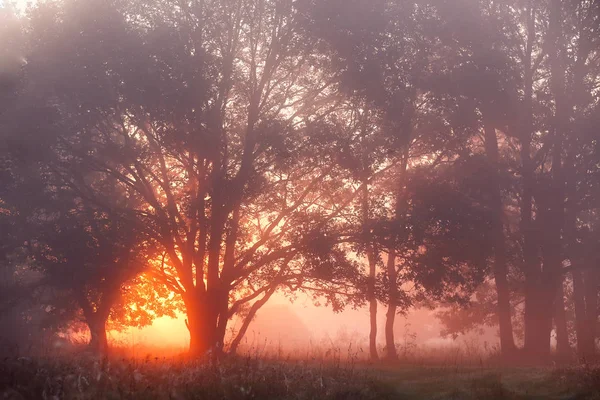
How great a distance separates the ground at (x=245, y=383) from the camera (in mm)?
9867

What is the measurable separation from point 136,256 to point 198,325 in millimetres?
2921

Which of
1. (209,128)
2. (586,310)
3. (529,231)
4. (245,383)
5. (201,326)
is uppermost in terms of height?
(209,128)

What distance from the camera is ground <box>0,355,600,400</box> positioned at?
388 inches

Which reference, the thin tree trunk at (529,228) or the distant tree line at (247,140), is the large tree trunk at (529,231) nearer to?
the thin tree trunk at (529,228)

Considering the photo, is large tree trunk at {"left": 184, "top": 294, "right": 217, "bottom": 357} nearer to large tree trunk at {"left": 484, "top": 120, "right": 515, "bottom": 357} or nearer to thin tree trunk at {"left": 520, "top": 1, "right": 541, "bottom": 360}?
large tree trunk at {"left": 484, "top": 120, "right": 515, "bottom": 357}

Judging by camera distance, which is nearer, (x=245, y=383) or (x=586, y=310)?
(x=245, y=383)

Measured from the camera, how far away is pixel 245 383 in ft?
38.6

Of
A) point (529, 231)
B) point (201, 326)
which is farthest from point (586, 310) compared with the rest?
point (201, 326)

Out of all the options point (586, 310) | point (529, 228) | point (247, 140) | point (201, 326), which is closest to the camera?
point (247, 140)

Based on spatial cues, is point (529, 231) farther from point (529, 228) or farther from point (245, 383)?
point (245, 383)

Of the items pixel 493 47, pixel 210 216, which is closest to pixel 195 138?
pixel 210 216

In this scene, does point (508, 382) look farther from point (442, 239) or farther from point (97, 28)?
point (97, 28)

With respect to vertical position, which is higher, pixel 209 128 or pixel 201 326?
pixel 209 128

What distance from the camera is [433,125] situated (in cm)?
2356
